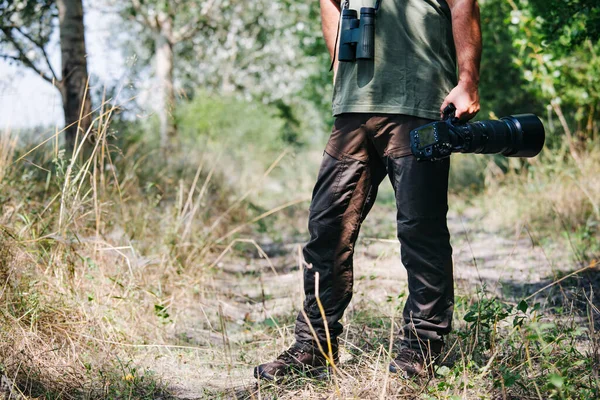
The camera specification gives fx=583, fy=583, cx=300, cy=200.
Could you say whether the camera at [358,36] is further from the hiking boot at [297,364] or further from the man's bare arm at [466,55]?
the hiking boot at [297,364]

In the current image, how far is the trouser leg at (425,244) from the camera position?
6.55ft

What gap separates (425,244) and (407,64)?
2.09 ft

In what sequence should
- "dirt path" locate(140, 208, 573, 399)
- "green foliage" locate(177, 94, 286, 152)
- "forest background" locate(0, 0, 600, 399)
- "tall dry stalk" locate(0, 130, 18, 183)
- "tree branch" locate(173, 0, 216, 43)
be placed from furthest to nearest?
1. "green foliage" locate(177, 94, 286, 152)
2. "tree branch" locate(173, 0, 216, 43)
3. "tall dry stalk" locate(0, 130, 18, 183)
4. "dirt path" locate(140, 208, 573, 399)
5. "forest background" locate(0, 0, 600, 399)

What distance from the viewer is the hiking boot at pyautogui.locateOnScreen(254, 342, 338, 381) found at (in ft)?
7.13

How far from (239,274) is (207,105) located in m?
9.46

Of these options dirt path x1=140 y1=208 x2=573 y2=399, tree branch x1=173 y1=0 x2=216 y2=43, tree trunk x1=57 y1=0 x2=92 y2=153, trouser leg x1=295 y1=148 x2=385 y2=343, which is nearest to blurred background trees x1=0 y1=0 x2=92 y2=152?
tree trunk x1=57 y1=0 x2=92 y2=153

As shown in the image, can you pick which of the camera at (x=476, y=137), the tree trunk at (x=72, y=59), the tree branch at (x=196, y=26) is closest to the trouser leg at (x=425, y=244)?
the camera at (x=476, y=137)

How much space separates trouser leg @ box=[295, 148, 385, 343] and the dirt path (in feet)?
0.98

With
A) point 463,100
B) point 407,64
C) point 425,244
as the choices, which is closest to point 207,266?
point 425,244

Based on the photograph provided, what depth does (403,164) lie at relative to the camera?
2018mm

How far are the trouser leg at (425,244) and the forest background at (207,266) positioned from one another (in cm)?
11

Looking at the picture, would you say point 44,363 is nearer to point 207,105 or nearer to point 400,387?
point 400,387

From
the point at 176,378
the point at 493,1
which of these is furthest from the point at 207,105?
the point at 176,378

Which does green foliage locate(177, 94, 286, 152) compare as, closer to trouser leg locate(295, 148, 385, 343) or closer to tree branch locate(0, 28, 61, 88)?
tree branch locate(0, 28, 61, 88)
